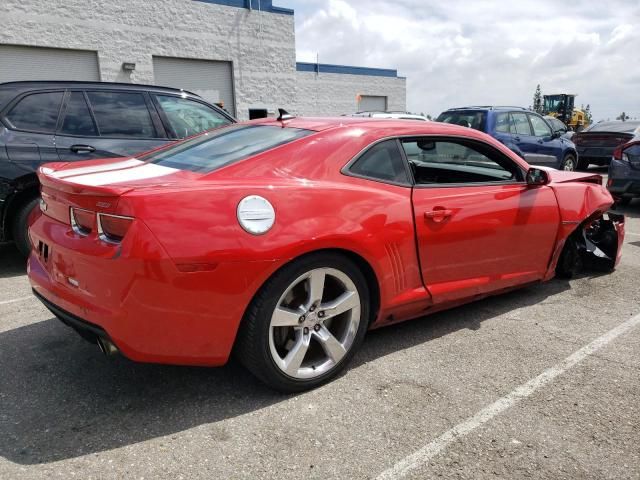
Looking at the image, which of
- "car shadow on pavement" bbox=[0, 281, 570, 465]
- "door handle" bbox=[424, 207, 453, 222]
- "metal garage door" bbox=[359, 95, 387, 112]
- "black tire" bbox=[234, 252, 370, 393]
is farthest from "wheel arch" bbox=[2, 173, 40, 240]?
"metal garage door" bbox=[359, 95, 387, 112]

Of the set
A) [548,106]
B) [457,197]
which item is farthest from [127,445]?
[548,106]

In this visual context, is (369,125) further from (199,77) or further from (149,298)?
(199,77)

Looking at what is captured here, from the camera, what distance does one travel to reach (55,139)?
5.00 meters

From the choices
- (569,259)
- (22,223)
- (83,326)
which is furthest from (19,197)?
(569,259)

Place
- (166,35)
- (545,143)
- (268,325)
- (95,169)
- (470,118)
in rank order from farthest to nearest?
(166,35), (545,143), (470,118), (95,169), (268,325)

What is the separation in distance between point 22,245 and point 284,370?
3539 mm

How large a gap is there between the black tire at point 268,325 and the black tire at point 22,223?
330 cm

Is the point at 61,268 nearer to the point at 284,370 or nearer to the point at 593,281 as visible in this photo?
the point at 284,370

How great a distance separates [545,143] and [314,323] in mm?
9773

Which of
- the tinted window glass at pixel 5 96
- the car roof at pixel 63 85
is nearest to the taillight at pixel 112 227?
the tinted window glass at pixel 5 96

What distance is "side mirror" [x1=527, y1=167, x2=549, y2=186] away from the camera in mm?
3837

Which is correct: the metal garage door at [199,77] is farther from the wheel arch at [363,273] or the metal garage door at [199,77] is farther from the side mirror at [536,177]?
the wheel arch at [363,273]

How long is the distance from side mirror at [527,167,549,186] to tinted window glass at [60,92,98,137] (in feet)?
13.4

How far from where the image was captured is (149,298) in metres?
2.27
